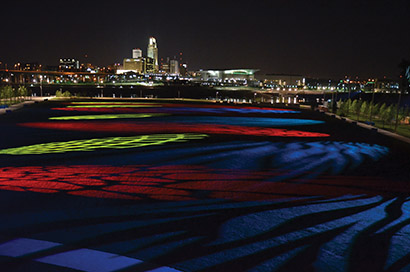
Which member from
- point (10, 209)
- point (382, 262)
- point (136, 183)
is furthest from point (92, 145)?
point (382, 262)

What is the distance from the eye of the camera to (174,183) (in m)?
10.1

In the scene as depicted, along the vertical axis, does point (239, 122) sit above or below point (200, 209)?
above

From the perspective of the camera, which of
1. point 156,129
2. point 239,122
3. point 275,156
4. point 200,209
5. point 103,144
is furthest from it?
point 239,122

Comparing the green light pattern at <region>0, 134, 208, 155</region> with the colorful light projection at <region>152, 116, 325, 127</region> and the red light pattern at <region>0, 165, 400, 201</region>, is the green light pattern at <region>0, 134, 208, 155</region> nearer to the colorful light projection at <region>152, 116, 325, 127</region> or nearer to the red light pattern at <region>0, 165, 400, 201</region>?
the red light pattern at <region>0, 165, 400, 201</region>

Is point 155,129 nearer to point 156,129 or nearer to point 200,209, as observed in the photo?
point 156,129

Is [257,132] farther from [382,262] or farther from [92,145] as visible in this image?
[382,262]

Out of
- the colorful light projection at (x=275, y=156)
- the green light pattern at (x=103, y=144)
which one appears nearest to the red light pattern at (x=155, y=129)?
the green light pattern at (x=103, y=144)

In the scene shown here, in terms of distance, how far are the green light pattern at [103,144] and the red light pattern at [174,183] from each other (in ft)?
10.6

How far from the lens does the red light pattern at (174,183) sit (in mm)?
9125

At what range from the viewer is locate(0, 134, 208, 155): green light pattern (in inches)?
582

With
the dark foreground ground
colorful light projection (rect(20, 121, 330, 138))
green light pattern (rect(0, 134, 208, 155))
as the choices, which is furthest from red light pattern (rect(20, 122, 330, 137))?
the dark foreground ground

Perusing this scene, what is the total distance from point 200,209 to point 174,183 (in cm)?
223

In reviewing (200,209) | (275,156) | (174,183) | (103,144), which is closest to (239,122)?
(103,144)

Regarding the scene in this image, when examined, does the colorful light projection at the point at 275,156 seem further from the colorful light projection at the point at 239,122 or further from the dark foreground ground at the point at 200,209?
the colorful light projection at the point at 239,122
